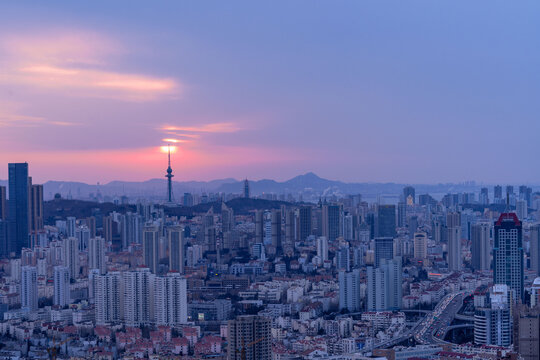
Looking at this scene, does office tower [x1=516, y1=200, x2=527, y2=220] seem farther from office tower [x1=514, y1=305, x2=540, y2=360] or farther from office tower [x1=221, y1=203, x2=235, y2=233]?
office tower [x1=514, y1=305, x2=540, y2=360]

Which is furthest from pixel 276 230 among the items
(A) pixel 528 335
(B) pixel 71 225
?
(A) pixel 528 335

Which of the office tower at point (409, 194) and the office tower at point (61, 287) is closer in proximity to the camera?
the office tower at point (61, 287)

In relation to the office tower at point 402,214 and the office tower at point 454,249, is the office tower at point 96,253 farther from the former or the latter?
the office tower at point 402,214

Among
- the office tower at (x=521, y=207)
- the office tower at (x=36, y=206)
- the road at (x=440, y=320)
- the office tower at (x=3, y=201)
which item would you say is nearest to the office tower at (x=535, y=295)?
the road at (x=440, y=320)

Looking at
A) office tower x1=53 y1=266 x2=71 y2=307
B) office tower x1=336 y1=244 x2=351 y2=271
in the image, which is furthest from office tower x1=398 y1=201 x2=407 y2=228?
office tower x1=53 y1=266 x2=71 y2=307

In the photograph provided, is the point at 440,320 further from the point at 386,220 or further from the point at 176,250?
the point at 386,220
